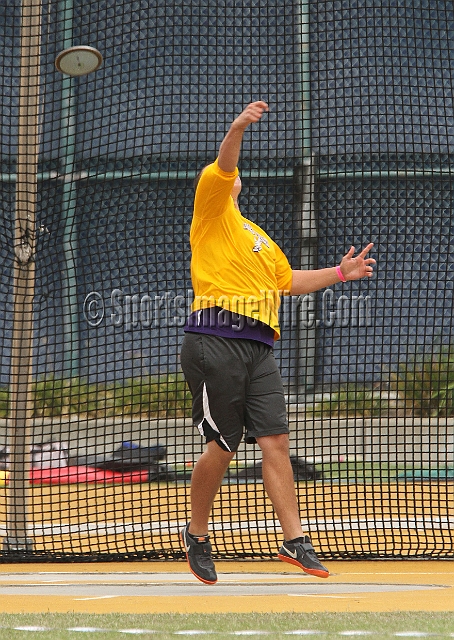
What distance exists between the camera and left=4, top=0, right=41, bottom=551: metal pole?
5828 mm

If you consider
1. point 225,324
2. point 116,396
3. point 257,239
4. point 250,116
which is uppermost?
point 250,116

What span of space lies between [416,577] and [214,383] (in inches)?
65.9

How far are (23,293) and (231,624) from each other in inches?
131

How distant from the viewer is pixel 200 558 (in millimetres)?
3859

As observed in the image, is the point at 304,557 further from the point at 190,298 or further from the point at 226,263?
the point at 190,298

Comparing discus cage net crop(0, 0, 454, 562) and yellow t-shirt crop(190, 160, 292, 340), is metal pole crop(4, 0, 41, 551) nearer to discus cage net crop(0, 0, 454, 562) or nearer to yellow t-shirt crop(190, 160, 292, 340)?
discus cage net crop(0, 0, 454, 562)

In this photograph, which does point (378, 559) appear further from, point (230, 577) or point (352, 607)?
point (352, 607)

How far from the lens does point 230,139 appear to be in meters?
3.49

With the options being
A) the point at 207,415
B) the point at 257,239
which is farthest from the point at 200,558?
the point at 257,239

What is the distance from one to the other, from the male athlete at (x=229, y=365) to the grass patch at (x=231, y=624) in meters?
0.43

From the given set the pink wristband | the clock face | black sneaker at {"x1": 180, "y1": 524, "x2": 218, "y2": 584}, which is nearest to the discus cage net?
the clock face

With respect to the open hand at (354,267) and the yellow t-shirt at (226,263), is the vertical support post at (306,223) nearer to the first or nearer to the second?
the open hand at (354,267)

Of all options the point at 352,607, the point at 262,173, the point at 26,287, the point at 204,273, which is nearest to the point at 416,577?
the point at 352,607

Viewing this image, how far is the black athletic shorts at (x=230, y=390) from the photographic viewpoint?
372cm
